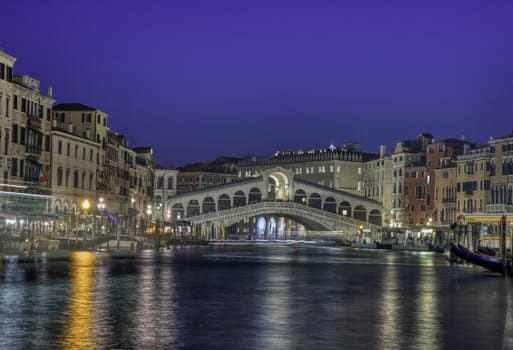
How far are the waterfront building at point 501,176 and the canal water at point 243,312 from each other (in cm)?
6282

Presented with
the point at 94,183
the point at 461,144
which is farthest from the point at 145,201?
the point at 461,144

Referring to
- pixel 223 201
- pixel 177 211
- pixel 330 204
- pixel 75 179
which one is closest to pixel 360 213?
pixel 330 204

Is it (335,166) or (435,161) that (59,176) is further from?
(335,166)

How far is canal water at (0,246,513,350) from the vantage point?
1669cm

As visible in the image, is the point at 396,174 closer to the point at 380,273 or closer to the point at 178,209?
the point at 178,209

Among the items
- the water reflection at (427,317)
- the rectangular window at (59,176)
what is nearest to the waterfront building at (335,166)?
the rectangular window at (59,176)

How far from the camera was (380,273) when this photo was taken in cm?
4178

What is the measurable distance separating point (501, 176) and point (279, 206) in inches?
1291

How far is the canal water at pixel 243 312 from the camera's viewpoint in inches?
657

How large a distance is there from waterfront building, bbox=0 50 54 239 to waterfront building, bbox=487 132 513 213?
45472 millimetres

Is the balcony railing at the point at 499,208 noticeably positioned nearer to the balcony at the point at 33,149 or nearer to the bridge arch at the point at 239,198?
the bridge arch at the point at 239,198

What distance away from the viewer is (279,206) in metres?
122

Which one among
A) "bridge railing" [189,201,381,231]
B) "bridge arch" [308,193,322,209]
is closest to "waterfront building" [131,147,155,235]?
"bridge railing" [189,201,381,231]

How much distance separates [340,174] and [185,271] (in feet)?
404
